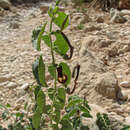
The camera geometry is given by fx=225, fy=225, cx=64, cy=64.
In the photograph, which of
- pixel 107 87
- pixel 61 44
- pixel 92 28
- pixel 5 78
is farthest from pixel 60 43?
pixel 92 28

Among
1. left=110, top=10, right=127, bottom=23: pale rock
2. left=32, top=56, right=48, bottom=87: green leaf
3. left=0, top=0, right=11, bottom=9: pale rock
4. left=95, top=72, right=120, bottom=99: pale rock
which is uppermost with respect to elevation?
left=32, top=56, right=48, bottom=87: green leaf

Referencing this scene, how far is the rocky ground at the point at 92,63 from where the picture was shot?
1457 mm

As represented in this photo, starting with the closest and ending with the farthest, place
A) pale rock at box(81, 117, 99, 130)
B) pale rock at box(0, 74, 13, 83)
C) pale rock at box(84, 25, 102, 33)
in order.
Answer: pale rock at box(81, 117, 99, 130) → pale rock at box(0, 74, 13, 83) → pale rock at box(84, 25, 102, 33)

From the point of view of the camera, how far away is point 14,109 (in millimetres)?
1459

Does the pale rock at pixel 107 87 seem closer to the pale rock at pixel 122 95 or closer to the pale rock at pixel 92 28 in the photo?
the pale rock at pixel 122 95

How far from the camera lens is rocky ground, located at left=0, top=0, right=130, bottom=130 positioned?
1457 millimetres

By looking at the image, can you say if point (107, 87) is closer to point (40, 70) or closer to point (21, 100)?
point (21, 100)

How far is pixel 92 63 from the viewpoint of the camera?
184 centimetres

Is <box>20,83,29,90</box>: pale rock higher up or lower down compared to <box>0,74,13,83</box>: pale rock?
lower down

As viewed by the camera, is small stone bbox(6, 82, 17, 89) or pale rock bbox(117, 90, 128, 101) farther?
small stone bbox(6, 82, 17, 89)

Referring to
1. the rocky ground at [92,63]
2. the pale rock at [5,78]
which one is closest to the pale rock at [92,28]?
the rocky ground at [92,63]

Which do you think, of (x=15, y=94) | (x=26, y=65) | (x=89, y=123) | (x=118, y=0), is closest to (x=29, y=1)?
(x=118, y=0)

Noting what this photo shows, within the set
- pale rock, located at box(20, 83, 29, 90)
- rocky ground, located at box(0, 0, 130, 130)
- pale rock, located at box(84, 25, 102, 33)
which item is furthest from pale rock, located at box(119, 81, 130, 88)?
pale rock, located at box(84, 25, 102, 33)

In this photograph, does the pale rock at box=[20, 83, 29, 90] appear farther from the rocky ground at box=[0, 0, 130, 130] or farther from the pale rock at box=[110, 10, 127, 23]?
the pale rock at box=[110, 10, 127, 23]
